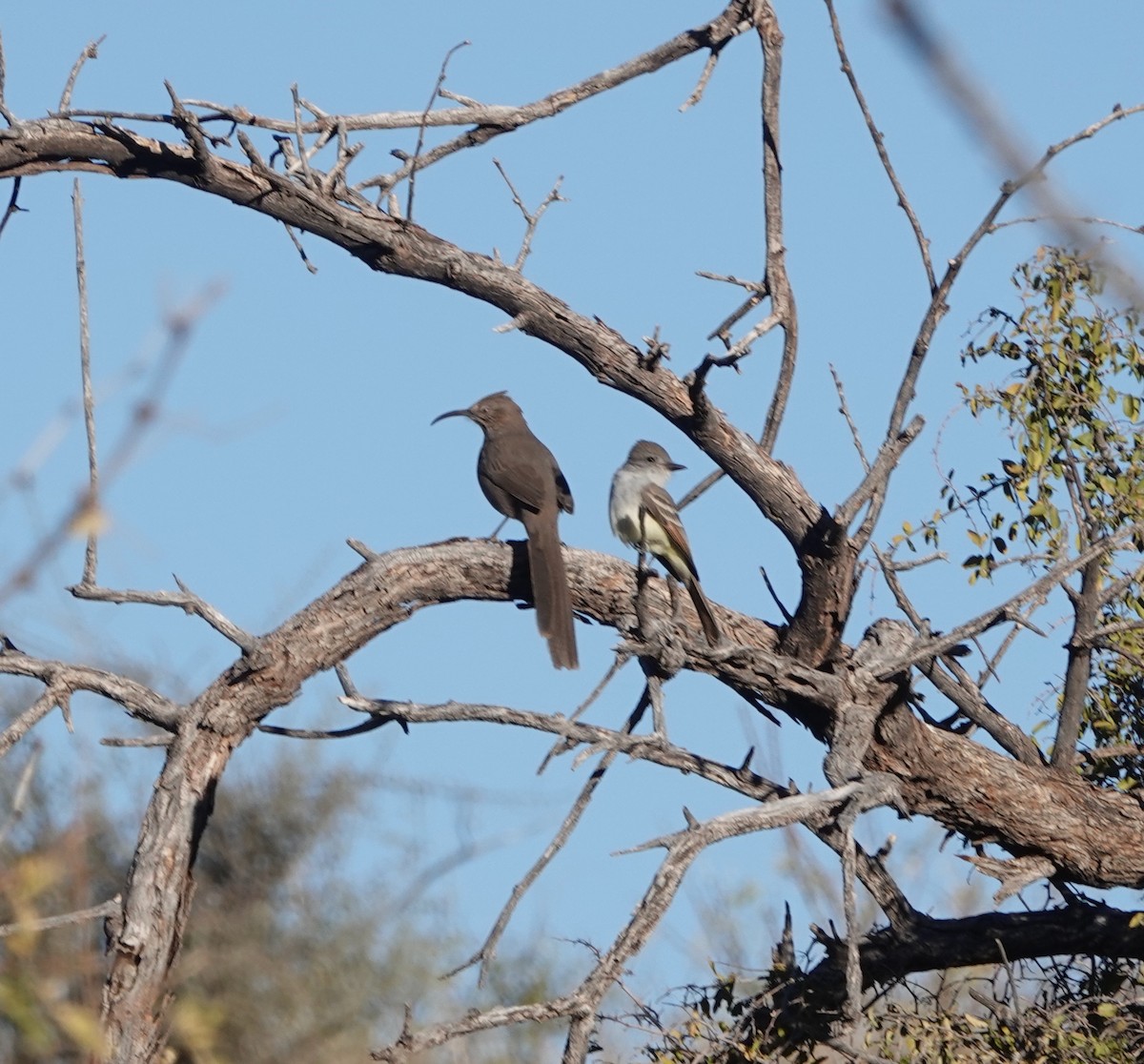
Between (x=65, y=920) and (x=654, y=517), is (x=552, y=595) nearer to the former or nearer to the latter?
(x=654, y=517)

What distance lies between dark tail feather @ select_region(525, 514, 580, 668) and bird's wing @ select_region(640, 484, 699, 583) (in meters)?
0.51

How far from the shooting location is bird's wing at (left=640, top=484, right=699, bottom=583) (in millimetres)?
7402

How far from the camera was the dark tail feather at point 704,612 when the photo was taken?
22.9ft

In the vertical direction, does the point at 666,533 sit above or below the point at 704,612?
above

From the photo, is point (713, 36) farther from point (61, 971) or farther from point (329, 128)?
point (61, 971)

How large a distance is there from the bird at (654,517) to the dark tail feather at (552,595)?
0.38 metres

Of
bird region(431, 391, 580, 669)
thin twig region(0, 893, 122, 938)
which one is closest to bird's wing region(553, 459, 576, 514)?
bird region(431, 391, 580, 669)

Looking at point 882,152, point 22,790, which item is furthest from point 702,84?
point 22,790

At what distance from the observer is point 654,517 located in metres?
7.66

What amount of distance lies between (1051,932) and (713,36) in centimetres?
429

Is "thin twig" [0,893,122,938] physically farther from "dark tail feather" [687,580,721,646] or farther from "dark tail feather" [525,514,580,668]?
"dark tail feather" [687,580,721,646]

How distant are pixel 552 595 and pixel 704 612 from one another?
2.13 feet

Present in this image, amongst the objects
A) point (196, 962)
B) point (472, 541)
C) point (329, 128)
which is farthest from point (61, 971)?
point (329, 128)

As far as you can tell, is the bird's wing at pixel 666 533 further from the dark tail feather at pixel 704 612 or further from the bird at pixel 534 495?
the bird at pixel 534 495
